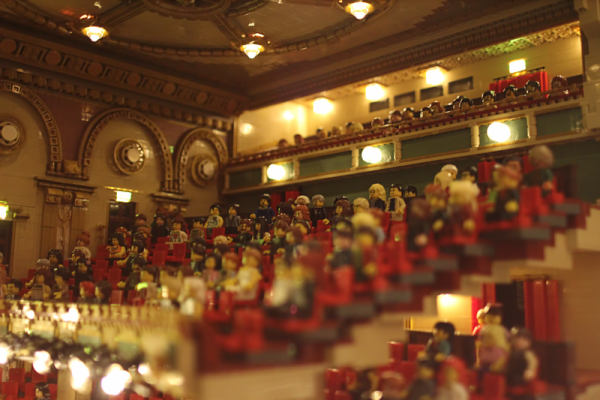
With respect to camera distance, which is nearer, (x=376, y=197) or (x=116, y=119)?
(x=376, y=197)

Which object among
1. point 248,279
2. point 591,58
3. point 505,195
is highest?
point 591,58

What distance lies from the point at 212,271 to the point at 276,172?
601 cm

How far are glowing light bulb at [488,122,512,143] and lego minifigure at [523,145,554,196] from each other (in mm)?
3276

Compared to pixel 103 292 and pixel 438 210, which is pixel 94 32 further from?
pixel 438 210

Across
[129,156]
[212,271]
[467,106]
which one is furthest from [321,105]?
[212,271]

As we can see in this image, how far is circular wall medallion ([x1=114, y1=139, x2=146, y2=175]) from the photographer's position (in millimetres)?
10344

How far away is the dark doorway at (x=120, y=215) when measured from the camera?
10.2 metres

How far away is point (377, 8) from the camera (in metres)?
8.52

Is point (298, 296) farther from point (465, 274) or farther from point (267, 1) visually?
point (267, 1)

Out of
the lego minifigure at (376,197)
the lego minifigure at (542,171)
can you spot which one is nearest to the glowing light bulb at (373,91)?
the lego minifigure at (376,197)

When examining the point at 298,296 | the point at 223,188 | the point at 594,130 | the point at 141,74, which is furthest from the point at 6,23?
the point at 594,130

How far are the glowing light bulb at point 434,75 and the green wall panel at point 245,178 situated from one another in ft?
11.3

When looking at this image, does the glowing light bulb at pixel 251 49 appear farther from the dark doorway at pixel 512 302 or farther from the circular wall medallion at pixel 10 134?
the dark doorway at pixel 512 302

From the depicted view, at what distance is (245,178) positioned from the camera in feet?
37.4
